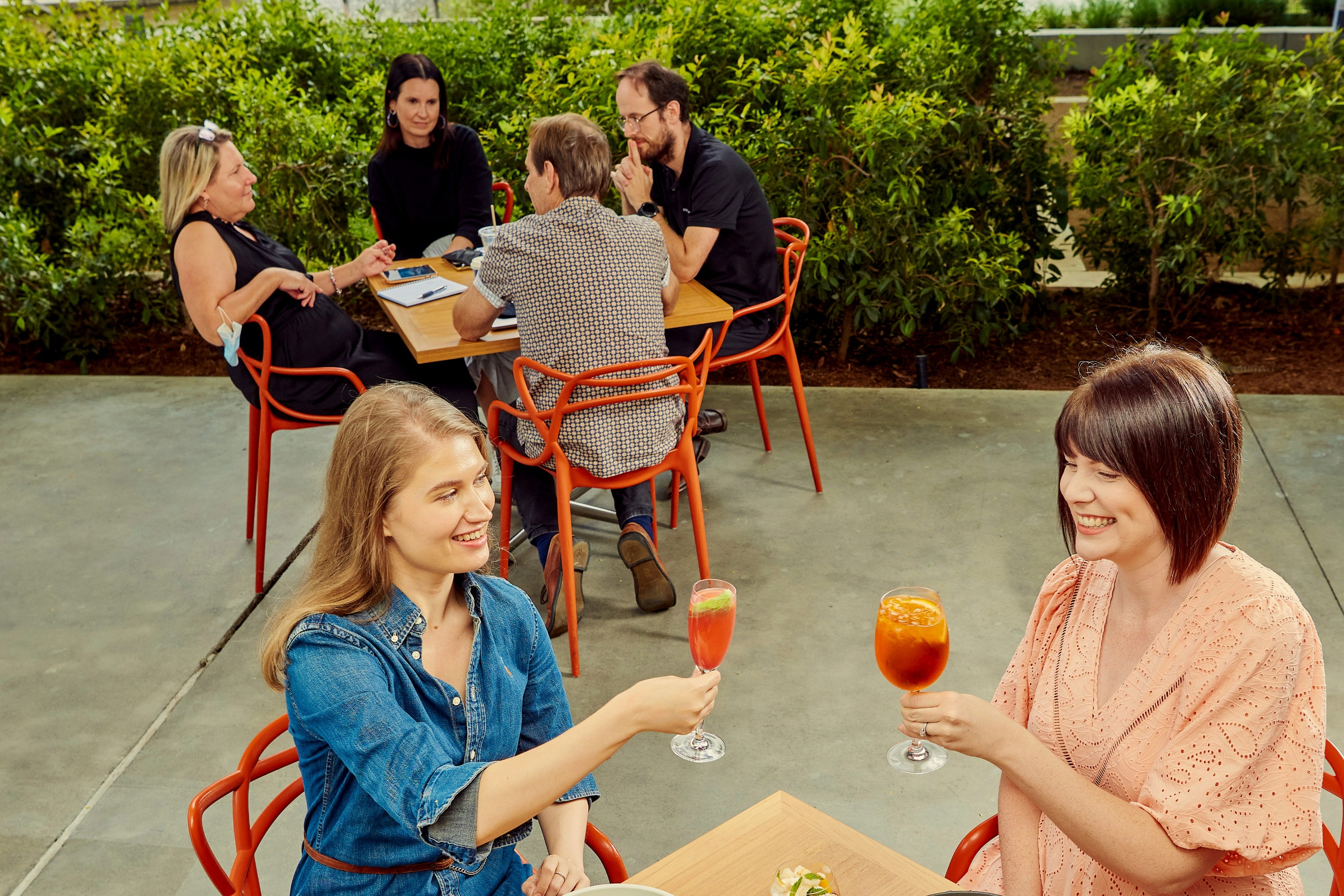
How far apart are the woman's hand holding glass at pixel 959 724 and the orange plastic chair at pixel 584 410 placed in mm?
Answer: 1570

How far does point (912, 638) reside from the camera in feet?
5.29

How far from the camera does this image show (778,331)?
4.08 m

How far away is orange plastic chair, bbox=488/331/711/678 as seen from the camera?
3037 millimetres

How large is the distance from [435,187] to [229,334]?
1.50 meters

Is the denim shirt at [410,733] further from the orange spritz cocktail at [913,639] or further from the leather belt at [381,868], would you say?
the orange spritz cocktail at [913,639]

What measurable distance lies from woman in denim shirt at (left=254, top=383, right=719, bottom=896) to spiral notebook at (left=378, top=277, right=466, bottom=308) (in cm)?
203

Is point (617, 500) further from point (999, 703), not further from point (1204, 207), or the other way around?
point (1204, 207)

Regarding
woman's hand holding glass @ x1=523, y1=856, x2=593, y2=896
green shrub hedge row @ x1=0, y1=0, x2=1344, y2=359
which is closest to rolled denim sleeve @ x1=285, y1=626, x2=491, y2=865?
woman's hand holding glass @ x1=523, y1=856, x2=593, y2=896

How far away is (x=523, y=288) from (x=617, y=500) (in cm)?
84

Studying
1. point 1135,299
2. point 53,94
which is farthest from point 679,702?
point 53,94

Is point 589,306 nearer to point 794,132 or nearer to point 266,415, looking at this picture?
point 266,415

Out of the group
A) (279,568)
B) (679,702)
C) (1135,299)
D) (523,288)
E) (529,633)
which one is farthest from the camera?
(1135,299)

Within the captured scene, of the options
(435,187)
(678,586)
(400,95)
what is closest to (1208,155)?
(678,586)

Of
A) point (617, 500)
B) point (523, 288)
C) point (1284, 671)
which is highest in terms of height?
point (523, 288)
